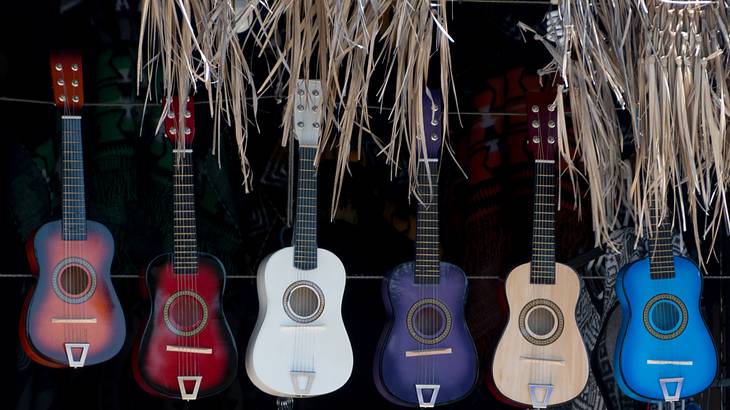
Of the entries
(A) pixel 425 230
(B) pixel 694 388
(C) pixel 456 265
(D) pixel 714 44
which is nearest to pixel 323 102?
(D) pixel 714 44

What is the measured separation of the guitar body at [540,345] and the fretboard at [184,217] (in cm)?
122

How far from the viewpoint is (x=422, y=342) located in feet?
13.3

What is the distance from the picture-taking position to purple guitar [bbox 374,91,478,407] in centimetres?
404

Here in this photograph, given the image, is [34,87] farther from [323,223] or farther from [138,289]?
[323,223]

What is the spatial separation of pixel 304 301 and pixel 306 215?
0.32 m

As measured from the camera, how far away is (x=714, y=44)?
9.18ft

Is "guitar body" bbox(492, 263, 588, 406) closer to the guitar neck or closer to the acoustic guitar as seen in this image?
the acoustic guitar

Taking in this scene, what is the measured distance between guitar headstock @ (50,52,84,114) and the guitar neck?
4.33 feet

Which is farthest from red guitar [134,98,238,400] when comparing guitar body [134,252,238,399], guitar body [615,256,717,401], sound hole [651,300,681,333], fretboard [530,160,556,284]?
sound hole [651,300,681,333]

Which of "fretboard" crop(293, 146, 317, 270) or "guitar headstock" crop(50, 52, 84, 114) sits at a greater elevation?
"guitar headstock" crop(50, 52, 84, 114)

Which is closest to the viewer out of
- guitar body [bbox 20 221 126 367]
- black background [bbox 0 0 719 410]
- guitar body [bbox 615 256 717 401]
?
guitar body [bbox 20 221 126 367]

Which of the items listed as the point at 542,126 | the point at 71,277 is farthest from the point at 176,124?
the point at 542,126

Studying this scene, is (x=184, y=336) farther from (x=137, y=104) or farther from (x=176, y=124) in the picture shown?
(x=137, y=104)

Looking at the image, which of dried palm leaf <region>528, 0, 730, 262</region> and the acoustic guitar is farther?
the acoustic guitar
